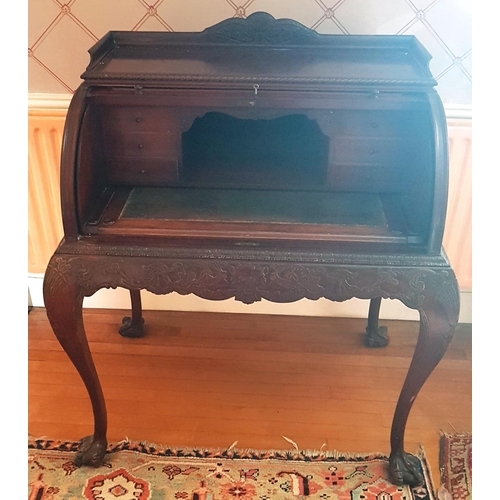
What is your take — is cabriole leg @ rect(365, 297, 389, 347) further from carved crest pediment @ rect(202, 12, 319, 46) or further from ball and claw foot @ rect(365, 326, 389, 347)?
carved crest pediment @ rect(202, 12, 319, 46)

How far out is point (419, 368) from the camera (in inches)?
53.9

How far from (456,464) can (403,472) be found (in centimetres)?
17

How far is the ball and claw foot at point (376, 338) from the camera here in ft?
6.54

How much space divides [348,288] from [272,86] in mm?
449

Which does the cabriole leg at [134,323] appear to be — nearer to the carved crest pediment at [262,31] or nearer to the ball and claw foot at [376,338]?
the ball and claw foot at [376,338]

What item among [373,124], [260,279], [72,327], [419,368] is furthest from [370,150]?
[72,327]

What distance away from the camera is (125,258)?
1.26m

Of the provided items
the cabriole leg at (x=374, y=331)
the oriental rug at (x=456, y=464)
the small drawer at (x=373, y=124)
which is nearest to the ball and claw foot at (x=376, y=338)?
the cabriole leg at (x=374, y=331)

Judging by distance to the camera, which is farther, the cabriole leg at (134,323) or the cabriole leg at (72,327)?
the cabriole leg at (134,323)

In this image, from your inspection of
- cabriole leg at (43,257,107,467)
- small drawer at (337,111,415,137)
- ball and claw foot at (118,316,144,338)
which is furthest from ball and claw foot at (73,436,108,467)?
small drawer at (337,111,415,137)

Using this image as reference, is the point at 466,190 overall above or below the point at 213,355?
above
